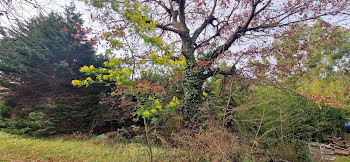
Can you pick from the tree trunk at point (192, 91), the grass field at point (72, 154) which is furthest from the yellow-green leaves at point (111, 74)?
the tree trunk at point (192, 91)

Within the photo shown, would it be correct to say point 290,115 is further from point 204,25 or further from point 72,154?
point 72,154

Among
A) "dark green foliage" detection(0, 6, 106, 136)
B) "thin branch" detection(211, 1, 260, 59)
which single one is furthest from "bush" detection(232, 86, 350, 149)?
"dark green foliage" detection(0, 6, 106, 136)

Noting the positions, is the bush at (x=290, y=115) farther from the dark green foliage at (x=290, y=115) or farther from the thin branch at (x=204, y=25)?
the thin branch at (x=204, y=25)

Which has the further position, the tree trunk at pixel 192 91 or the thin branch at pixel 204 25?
the thin branch at pixel 204 25

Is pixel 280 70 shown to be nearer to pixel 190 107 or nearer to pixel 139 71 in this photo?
pixel 190 107

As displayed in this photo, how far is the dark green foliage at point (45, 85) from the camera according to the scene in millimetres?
5918

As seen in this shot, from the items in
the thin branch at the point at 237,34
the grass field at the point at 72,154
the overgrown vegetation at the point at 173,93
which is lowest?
the grass field at the point at 72,154

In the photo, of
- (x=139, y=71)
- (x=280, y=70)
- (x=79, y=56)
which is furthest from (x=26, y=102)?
(x=280, y=70)

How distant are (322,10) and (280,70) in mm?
2021

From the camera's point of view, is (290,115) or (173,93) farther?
(173,93)

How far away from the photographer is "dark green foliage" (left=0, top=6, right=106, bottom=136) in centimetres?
592

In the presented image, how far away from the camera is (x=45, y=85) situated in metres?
6.54

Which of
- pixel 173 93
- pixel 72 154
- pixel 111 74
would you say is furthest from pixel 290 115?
pixel 72 154

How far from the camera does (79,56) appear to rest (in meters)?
7.10
